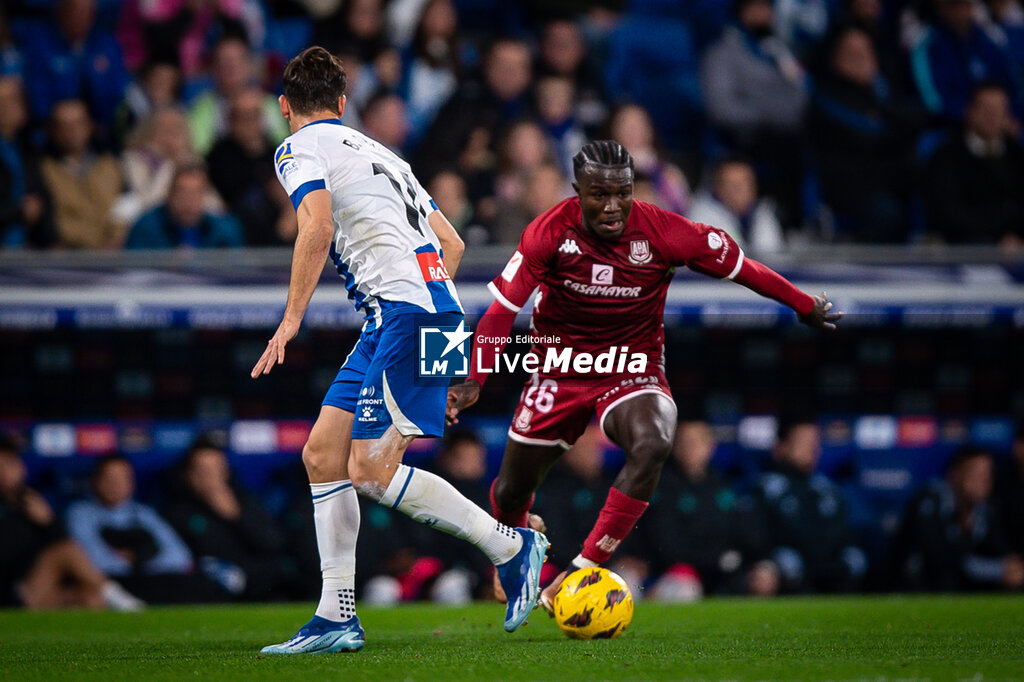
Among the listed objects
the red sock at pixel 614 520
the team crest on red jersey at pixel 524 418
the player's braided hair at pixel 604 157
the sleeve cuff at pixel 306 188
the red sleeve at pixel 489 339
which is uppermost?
the player's braided hair at pixel 604 157

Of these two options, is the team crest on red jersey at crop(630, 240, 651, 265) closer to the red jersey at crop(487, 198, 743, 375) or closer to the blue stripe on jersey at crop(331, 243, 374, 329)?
the red jersey at crop(487, 198, 743, 375)

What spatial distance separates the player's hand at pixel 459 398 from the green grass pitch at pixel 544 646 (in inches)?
43.0

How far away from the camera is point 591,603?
6.15 metres

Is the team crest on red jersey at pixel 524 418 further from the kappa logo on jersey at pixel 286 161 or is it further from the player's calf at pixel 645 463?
the kappa logo on jersey at pixel 286 161

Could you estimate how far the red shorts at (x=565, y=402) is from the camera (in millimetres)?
6598

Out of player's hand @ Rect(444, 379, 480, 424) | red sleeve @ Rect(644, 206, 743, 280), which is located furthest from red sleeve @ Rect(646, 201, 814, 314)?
player's hand @ Rect(444, 379, 480, 424)

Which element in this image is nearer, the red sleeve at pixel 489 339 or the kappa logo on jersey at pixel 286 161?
the kappa logo on jersey at pixel 286 161

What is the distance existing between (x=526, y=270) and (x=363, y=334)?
3.58 ft

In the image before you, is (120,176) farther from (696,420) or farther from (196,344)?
(696,420)

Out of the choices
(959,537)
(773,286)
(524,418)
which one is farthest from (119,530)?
(959,537)

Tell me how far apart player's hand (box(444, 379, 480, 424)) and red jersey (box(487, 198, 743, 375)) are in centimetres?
47

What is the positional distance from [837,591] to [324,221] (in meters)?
7.11

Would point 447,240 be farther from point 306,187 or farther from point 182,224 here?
point 182,224

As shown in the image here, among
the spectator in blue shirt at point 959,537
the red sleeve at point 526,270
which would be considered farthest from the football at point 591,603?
the spectator in blue shirt at point 959,537
